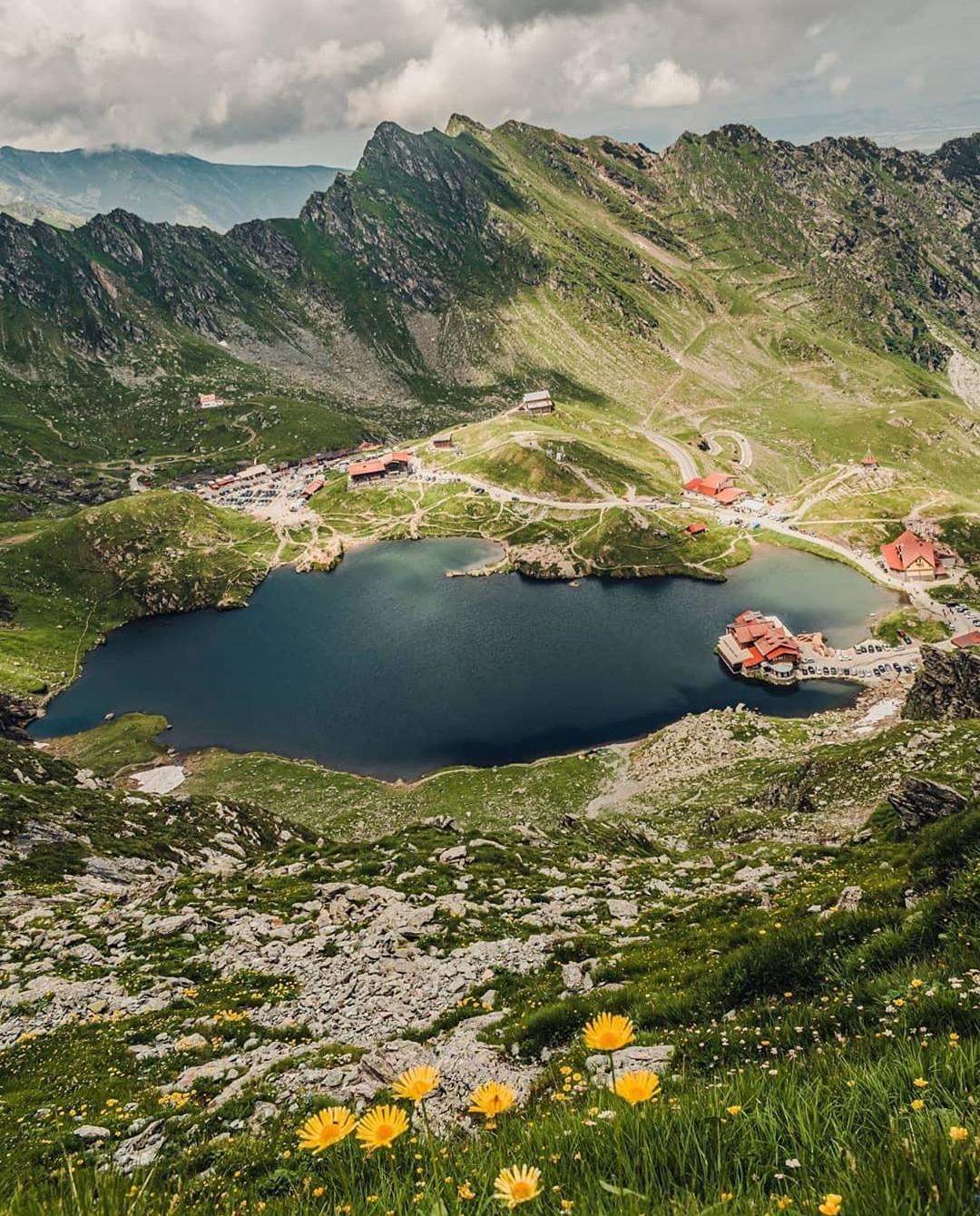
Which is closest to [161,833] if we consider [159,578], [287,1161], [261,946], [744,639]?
[261,946]

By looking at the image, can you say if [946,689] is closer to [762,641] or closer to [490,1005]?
[762,641]

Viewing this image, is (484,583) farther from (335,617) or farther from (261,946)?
(261,946)

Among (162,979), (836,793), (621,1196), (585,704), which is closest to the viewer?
(621,1196)

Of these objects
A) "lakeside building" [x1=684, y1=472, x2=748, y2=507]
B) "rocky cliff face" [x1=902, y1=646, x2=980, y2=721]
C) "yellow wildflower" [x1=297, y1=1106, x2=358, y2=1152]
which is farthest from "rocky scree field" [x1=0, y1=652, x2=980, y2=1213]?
"lakeside building" [x1=684, y1=472, x2=748, y2=507]

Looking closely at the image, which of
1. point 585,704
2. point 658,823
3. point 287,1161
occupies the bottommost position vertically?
point 585,704

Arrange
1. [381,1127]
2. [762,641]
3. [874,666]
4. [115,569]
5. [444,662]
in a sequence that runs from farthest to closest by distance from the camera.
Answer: [115,569]
[444,662]
[762,641]
[874,666]
[381,1127]

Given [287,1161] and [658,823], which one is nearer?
[287,1161]

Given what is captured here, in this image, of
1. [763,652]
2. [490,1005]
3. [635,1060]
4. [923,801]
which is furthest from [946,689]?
[635,1060]
